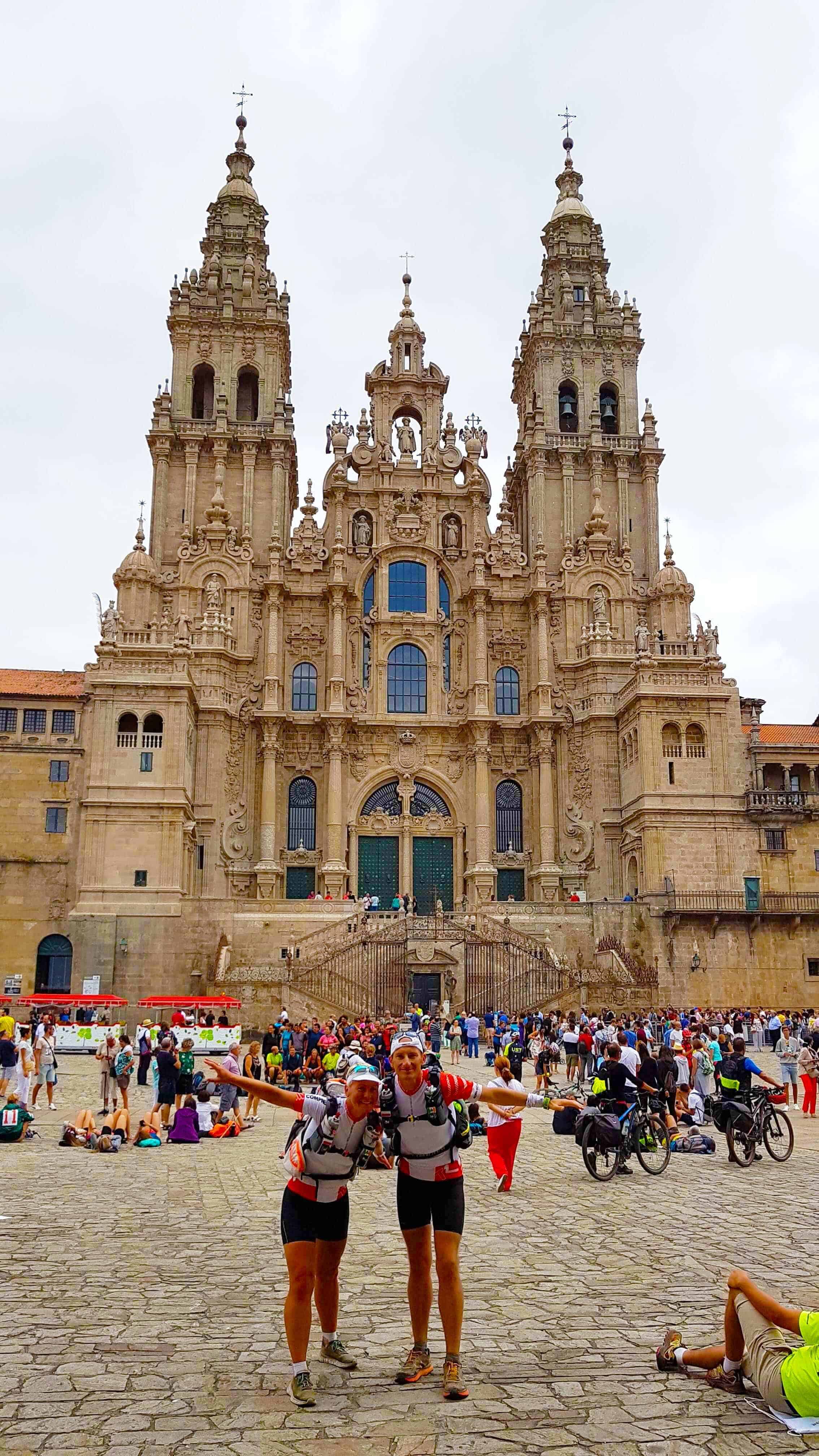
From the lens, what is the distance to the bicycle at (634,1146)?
15188mm

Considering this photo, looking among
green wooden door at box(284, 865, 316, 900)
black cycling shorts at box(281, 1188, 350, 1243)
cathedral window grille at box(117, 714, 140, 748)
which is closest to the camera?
black cycling shorts at box(281, 1188, 350, 1243)

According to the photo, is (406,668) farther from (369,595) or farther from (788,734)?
(788,734)

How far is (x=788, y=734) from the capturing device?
176 ft

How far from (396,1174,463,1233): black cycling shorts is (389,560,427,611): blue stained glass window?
159 ft

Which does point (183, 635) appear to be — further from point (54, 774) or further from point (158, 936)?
point (158, 936)

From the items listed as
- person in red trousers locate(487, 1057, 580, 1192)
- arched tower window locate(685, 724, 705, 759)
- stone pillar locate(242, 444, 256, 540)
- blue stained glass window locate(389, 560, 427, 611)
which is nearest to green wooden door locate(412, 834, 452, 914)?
blue stained glass window locate(389, 560, 427, 611)

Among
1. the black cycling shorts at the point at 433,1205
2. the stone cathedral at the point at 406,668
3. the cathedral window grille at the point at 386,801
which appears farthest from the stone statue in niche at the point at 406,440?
the black cycling shorts at the point at 433,1205

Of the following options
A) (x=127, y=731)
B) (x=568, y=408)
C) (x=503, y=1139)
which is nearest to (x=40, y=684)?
(x=127, y=731)

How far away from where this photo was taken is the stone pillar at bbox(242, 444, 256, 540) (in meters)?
55.0

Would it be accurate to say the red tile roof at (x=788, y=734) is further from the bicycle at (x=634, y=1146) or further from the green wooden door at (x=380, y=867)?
the bicycle at (x=634, y=1146)

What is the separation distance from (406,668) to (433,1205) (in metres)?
47.9

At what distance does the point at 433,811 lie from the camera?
53.7m

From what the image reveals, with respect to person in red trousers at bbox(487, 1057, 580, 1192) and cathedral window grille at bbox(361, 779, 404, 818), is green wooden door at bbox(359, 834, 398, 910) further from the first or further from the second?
person in red trousers at bbox(487, 1057, 580, 1192)

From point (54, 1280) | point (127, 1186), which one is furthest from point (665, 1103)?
point (54, 1280)
